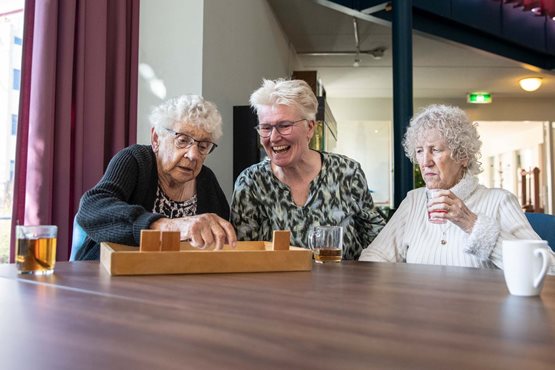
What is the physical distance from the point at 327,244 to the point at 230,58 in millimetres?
2639

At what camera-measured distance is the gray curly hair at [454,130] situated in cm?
200

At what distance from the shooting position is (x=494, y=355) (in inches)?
23.8

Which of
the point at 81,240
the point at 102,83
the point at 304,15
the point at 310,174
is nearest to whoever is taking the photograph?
the point at 81,240

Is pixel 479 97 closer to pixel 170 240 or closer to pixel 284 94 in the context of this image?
pixel 284 94

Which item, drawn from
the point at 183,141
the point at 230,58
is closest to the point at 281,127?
the point at 183,141

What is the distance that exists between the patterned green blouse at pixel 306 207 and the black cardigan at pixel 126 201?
0.18 meters

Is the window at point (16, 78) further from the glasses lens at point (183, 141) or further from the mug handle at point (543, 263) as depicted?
the mug handle at point (543, 263)

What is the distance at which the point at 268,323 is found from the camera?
74 centimetres

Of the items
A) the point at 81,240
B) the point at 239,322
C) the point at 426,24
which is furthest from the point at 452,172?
the point at 426,24

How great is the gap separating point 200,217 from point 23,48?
5.34 feet

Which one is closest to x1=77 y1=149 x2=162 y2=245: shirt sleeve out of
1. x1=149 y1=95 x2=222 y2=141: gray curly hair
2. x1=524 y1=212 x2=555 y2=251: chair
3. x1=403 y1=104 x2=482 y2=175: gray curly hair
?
x1=149 y1=95 x2=222 y2=141: gray curly hair

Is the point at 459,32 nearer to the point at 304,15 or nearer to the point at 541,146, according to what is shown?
the point at 304,15

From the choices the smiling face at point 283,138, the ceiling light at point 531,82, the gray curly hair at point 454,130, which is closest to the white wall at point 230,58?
the smiling face at point 283,138

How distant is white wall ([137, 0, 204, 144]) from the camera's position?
332cm
